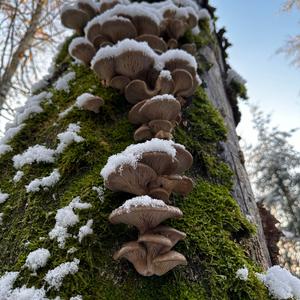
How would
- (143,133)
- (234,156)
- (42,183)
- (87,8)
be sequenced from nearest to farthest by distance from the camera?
(42,183) → (143,133) → (234,156) → (87,8)

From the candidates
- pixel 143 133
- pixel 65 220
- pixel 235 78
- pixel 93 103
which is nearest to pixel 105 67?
pixel 93 103

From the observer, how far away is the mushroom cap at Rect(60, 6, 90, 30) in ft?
10.5

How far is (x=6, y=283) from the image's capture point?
144cm

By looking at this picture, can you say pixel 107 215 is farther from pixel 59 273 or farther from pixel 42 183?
pixel 42 183

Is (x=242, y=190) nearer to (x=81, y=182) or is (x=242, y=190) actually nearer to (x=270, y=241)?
(x=270, y=241)

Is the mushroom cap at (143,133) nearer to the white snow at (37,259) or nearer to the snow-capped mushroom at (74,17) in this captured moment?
the white snow at (37,259)

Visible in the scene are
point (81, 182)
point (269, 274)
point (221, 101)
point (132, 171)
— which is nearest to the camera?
point (132, 171)

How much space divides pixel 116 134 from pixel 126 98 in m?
0.33

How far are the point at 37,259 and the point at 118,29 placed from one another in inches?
74.8

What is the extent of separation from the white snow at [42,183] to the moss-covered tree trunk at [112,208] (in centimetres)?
3

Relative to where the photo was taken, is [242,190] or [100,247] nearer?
[100,247]

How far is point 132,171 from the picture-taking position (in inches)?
60.5

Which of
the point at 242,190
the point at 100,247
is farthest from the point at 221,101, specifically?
the point at 100,247

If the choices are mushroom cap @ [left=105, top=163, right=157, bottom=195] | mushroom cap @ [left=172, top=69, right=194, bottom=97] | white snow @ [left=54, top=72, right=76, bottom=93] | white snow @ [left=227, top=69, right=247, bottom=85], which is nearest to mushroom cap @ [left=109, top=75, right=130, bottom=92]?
mushroom cap @ [left=172, top=69, right=194, bottom=97]
